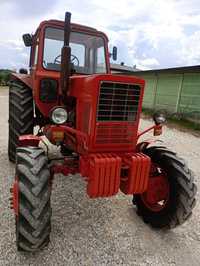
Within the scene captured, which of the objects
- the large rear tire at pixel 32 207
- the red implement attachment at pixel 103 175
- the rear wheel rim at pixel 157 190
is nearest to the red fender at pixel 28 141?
A: the large rear tire at pixel 32 207

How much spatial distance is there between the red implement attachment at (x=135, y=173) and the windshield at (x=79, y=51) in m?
1.85

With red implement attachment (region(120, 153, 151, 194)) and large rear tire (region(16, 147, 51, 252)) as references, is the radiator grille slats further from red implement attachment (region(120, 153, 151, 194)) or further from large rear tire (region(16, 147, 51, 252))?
large rear tire (region(16, 147, 51, 252))

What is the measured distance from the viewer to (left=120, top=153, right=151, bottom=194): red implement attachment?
7.85 ft

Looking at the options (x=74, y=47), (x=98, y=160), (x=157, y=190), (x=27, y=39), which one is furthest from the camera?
(x=27, y=39)

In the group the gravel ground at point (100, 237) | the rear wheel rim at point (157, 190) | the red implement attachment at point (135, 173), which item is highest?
the red implement attachment at point (135, 173)

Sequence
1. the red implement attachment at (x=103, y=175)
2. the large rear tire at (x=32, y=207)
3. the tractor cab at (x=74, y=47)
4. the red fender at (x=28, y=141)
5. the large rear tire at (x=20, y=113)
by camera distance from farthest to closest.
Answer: the large rear tire at (x=20, y=113) < the tractor cab at (x=74, y=47) < the red fender at (x=28, y=141) < the red implement attachment at (x=103, y=175) < the large rear tire at (x=32, y=207)

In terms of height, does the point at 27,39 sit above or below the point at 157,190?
above

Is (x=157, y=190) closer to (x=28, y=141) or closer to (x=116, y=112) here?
(x=116, y=112)

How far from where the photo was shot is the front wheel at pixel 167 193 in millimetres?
2580

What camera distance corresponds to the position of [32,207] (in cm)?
205

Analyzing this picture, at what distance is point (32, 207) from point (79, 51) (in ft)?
8.59

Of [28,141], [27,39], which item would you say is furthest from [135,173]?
[27,39]

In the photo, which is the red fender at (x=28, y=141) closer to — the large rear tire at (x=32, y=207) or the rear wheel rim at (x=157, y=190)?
the large rear tire at (x=32, y=207)

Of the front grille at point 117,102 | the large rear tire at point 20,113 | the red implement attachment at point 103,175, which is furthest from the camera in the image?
the large rear tire at point 20,113
